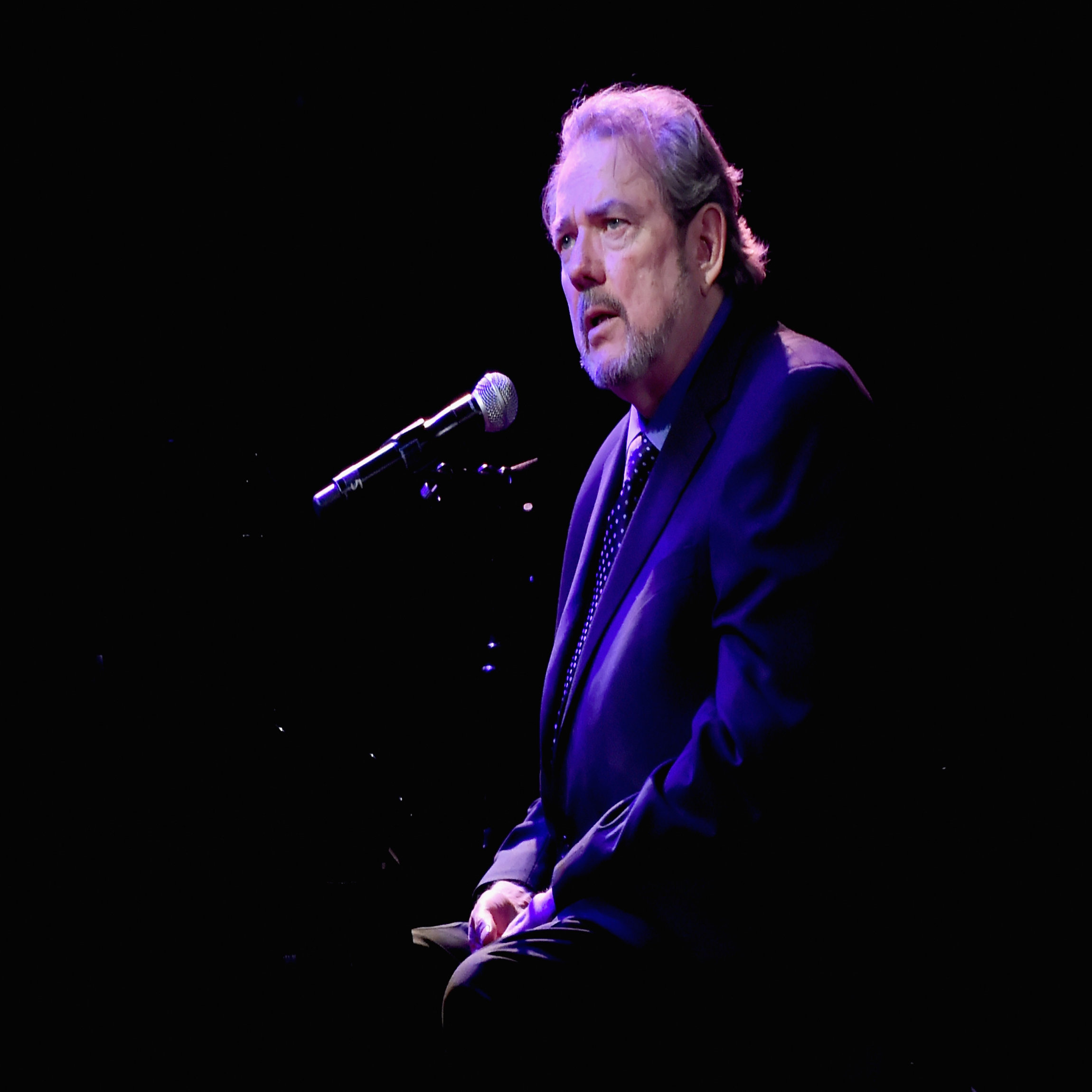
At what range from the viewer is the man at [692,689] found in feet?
4.25

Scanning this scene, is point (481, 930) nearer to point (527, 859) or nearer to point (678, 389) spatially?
point (527, 859)

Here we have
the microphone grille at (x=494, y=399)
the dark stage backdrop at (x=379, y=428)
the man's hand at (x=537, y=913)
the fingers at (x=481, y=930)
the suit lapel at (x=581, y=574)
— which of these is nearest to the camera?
the man's hand at (x=537, y=913)

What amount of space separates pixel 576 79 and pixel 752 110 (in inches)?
23.1

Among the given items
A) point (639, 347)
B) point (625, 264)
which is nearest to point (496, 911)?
point (639, 347)

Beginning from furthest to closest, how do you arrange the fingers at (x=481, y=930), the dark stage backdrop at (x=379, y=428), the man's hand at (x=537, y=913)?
the dark stage backdrop at (x=379, y=428), the fingers at (x=481, y=930), the man's hand at (x=537, y=913)

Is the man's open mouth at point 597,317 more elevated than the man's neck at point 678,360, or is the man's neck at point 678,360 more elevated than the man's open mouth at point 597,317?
the man's open mouth at point 597,317

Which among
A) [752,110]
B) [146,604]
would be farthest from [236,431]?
[752,110]

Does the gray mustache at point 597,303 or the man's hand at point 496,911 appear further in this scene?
the gray mustache at point 597,303

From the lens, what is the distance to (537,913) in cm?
154

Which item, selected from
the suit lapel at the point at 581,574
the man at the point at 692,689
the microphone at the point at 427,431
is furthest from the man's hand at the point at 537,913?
the microphone at the point at 427,431

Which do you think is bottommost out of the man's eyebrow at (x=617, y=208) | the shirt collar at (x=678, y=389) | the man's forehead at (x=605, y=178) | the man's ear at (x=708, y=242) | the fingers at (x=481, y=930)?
the fingers at (x=481, y=930)

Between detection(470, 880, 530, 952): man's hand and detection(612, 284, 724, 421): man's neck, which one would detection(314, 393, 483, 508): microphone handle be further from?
detection(470, 880, 530, 952): man's hand

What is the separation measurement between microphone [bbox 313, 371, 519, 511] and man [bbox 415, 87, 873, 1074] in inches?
9.3

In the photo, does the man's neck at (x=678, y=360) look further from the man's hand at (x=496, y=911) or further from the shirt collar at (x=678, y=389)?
the man's hand at (x=496, y=911)
